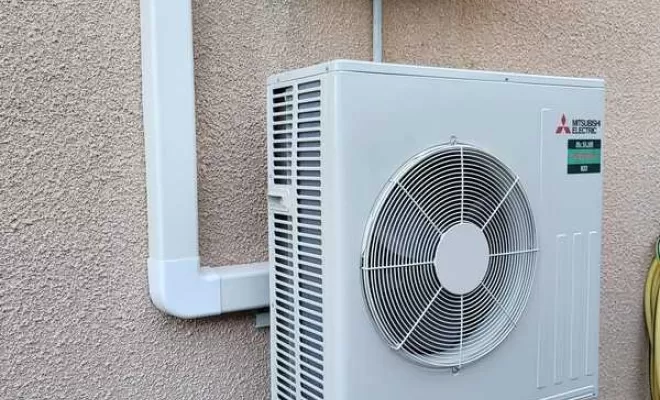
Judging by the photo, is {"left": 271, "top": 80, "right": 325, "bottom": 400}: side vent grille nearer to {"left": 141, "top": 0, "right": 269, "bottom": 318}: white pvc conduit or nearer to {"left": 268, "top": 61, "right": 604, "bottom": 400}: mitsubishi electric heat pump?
{"left": 268, "top": 61, "right": 604, "bottom": 400}: mitsubishi electric heat pump

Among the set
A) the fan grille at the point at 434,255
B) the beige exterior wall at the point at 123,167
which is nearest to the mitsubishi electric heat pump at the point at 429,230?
the fan grille at the point at 434,255

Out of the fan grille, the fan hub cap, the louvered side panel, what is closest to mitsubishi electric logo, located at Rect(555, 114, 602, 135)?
the fan grille

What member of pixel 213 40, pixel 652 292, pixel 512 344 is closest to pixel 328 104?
pixel 213 40

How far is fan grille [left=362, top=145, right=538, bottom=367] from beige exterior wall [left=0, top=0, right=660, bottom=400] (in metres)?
0.37

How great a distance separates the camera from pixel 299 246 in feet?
3.74

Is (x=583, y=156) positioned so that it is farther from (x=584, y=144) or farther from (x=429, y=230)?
(x=429, y=230)

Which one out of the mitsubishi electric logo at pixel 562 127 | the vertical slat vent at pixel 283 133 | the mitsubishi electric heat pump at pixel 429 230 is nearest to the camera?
the mitsubishi electric heat pump at pixel 429 230

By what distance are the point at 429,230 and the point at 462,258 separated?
89mm

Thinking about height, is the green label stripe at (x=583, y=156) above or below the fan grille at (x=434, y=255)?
above

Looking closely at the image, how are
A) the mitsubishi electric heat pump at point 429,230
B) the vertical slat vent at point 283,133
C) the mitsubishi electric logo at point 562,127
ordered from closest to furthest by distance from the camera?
the mitsubishi electric heat pump at point 429,230
the vertical slat vent at point 283,133
the mitsubishi electric logo at point 562,127

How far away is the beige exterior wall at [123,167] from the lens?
1.06 metres

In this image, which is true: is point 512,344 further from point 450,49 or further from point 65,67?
point 65,67

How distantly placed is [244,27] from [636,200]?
1.44m

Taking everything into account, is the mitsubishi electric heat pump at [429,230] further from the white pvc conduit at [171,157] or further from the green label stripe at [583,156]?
the white pvc conduit at [171,157]
